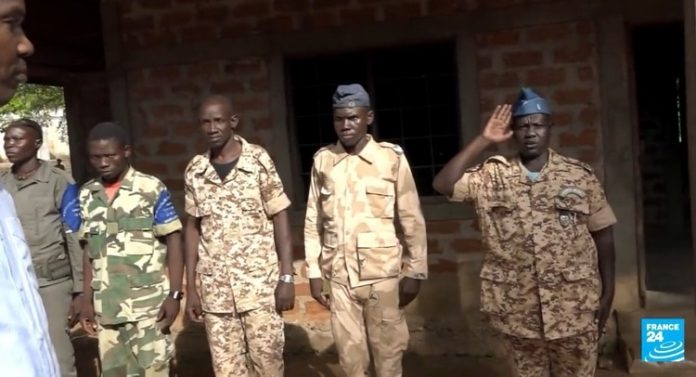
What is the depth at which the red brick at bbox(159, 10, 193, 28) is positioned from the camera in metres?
5.52

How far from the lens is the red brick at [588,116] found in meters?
4.72

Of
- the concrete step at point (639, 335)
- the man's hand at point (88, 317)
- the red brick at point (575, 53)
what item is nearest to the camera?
the man's hand at point (88, 317)

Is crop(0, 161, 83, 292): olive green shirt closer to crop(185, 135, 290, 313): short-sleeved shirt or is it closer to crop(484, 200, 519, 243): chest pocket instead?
crop(185, 135, 290, 313): short-sleeved shirt

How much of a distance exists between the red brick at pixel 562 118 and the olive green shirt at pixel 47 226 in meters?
3.01

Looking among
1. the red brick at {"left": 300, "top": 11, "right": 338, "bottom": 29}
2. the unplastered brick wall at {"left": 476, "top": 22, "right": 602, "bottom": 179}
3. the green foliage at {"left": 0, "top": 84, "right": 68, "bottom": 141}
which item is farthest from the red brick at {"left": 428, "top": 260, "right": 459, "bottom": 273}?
the green foliage at {"left": 0, "top": 84, "right": 68, "bottom": 141}

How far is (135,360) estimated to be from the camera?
3855mm

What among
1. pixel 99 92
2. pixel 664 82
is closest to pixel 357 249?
pixel 99 92

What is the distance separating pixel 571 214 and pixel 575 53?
1866mm

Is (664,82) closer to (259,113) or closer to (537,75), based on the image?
(537,75)

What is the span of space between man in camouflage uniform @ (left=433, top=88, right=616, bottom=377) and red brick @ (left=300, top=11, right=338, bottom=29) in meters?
2.19

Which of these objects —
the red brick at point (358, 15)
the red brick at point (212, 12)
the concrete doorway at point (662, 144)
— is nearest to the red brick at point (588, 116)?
the red brick at point (358, 15)

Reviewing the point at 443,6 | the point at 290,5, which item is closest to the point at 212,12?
the point at 290,5

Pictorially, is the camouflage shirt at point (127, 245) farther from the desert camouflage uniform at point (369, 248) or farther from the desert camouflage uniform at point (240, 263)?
the desert camouflage uniform at point (369, 248)

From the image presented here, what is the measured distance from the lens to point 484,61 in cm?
490
